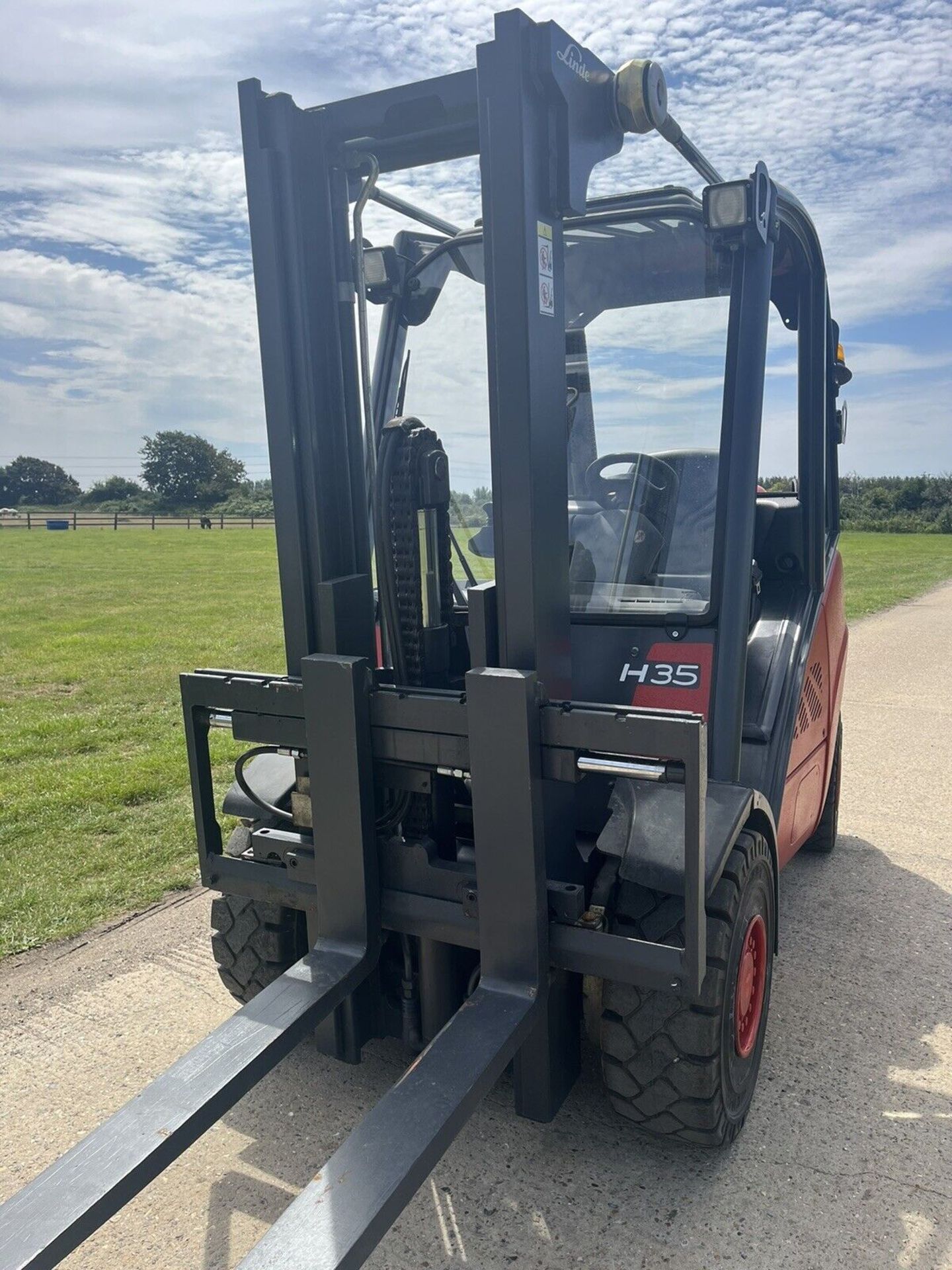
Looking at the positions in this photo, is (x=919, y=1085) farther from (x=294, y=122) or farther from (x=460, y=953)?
(x=294, y=122)

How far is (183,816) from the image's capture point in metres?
5.68

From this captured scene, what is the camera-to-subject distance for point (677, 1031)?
246 centimetres

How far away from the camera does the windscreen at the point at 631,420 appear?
10.1 feet

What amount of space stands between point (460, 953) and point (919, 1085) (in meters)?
1.49

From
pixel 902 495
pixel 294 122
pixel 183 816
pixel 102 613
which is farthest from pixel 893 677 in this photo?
pixel 902 495

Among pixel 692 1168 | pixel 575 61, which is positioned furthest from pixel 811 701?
pixel 575 61

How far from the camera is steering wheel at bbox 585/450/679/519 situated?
3.12 metres

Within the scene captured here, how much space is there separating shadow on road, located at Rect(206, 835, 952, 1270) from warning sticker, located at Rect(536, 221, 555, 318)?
7.25 ft

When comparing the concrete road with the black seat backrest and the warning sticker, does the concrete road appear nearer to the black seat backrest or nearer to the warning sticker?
the black seat backrest

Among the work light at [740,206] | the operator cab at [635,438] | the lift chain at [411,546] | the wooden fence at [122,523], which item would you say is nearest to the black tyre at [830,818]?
the operator cab at [635,438]

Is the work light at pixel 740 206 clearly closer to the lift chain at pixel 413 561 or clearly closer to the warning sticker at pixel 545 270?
the warning sticker at pixel 545 270

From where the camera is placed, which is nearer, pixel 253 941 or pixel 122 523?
pixel 253 941

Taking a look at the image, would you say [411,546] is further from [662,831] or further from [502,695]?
[662,831]

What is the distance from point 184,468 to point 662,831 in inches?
3252
